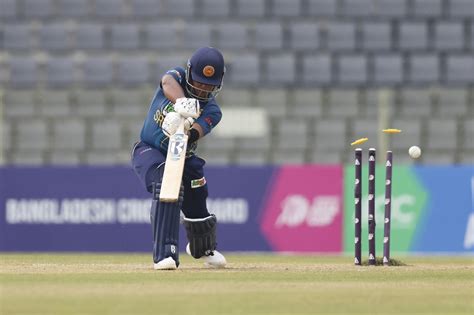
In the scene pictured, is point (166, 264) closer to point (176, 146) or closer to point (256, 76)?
point (176, 146)

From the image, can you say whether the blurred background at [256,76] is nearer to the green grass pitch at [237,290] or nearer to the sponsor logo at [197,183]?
the sponsor logo at [197,183]

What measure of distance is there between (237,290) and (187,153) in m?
2.05

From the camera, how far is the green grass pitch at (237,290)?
6.45m

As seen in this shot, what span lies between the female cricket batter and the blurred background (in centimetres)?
626

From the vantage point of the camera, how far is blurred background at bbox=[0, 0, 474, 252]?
16625 millimetres

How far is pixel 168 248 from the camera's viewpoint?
8930mm

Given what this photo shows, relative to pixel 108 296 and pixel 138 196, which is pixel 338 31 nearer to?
pixel 138 196

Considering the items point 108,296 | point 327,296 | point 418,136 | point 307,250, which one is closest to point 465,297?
point 327,296

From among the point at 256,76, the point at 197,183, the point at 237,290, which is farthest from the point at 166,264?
the point at 256,76

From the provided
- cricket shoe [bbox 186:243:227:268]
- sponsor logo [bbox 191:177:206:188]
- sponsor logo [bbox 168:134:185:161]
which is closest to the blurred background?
cricket shoe [bbox 186:243:227:268]

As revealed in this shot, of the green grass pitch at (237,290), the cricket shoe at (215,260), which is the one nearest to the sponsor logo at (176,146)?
the green grass pitch at (237,290)

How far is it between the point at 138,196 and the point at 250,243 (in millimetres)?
1450

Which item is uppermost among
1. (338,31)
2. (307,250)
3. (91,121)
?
(338,31)

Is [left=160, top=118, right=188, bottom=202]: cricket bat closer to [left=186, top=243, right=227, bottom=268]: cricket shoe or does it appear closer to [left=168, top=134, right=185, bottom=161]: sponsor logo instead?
[left=168, top=134, right=185, bottom=161]: sponsor logo
